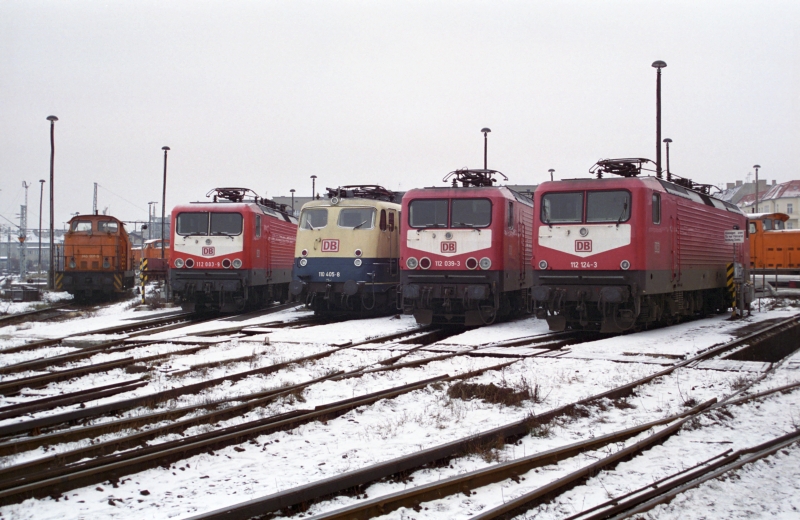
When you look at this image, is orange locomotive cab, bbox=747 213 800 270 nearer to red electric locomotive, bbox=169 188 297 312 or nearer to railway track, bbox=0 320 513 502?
red electric locomotive, bbox=169 188 297 312

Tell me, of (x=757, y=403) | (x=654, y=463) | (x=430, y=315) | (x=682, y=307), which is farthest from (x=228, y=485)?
(x=682, y=307)

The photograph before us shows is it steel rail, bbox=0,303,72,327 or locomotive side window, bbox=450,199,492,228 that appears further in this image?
steel rail, bbox=0,303,72,327

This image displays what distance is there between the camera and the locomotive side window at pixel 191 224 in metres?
20.6

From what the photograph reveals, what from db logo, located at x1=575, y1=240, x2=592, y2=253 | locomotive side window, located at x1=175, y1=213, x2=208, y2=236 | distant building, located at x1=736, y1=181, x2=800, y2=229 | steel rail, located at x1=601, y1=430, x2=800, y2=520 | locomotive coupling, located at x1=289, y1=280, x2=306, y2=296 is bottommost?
steel rail, located at x1=601, y1=430, x2=800, y2=520

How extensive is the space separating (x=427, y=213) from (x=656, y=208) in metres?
5.22

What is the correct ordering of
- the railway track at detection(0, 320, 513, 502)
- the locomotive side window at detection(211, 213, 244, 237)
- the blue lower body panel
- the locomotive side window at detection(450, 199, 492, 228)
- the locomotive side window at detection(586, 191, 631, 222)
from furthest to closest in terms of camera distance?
the locomotive side window at detection(211, 213, 244, 237) → the blue lower body panel → the locomotive side window at detection(450, 199, 492, 228) → the locomotive side window at detection(586, 191, 631, 222) → the railway track at detection(0, 320, 513, 502)

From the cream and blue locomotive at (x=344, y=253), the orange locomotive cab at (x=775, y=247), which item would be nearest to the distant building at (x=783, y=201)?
the orange locomotive cab at (x=775, y=247)

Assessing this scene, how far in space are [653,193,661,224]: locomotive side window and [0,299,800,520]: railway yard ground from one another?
9.94 feet

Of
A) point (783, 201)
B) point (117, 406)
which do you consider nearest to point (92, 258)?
point (117, 406)

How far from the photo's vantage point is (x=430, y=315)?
57.8 feet

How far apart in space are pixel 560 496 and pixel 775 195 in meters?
95.1

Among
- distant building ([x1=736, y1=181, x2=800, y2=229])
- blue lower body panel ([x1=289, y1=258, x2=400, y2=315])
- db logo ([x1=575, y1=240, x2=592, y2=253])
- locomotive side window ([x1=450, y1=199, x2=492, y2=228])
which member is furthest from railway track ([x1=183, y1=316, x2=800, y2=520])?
distant building ([x1=736, y1=181, x2=800, y2=229])

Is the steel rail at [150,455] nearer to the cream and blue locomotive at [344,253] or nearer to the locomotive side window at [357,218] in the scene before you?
the cream and blue locomotive at [344,253]

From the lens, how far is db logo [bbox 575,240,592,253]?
15578 mm
